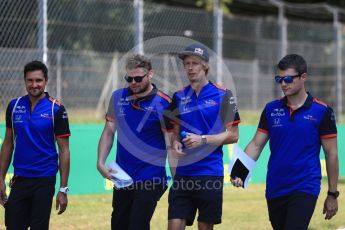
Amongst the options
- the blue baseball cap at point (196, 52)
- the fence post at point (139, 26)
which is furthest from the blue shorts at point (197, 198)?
the fence post at point (139, 26)

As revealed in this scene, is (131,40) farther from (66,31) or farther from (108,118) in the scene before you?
(108,118)

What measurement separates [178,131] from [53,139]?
45.8 inches

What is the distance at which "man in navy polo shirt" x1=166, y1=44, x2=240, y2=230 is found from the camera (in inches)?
284

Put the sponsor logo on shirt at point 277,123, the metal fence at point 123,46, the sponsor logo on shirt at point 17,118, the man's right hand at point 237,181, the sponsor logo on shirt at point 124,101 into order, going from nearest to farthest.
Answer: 1. the sponsor logo on shirt at point 277,123
2. the man's right hand at point 237,181
3. the sponsor logo on shirt at point 17,118
4. the sponsor logo on shirt at point 124,101
5. the metal fence at point 123,46

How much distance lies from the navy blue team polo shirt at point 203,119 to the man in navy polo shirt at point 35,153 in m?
1.05

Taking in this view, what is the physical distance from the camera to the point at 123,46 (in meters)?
17.2

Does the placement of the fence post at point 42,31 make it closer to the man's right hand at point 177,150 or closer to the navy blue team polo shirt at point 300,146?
the man's right hand at point 177,150

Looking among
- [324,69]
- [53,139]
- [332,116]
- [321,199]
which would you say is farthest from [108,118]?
[324,69]

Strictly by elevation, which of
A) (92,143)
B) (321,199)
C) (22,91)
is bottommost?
(321,199)

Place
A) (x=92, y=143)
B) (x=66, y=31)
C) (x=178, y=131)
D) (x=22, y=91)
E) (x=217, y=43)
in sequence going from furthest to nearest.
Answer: (x=217, y=43)
(x=66, y=31)
(x=22, y=91)
(x=92, y=143)
(x=178, y=131)

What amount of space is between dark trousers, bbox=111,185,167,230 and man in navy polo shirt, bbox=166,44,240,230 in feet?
0.62

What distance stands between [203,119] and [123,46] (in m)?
10.2

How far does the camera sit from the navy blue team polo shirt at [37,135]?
278 inches

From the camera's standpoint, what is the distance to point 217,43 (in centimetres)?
1766
